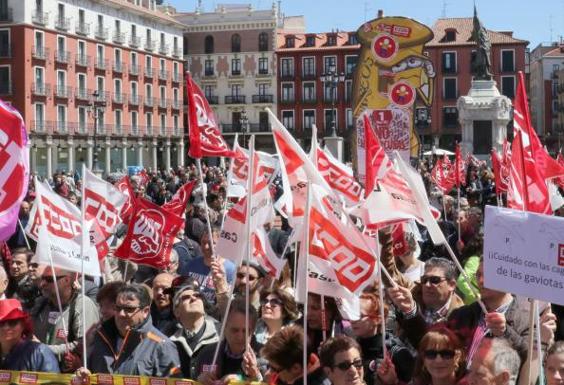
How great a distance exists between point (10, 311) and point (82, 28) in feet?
182

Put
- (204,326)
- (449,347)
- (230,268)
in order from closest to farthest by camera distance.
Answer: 1. (449,347)
2. (204,326)
3. (230,268)

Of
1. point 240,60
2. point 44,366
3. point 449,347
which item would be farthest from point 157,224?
point 240,60

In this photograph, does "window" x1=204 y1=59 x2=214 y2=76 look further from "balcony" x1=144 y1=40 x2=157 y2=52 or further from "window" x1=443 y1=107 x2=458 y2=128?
"window" x1=443 y1=107 x2=458 y2=128

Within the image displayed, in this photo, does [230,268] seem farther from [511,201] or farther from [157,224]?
[511,201]

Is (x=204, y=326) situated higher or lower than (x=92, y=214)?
lower

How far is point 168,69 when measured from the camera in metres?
70.3

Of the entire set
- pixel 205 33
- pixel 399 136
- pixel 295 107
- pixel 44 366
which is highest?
pixel 205 33

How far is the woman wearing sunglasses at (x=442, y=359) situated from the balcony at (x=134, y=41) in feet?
203

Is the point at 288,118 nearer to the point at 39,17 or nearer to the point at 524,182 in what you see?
the point at 39,17

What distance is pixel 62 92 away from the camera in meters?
57.2

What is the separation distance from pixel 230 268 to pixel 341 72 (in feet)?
216

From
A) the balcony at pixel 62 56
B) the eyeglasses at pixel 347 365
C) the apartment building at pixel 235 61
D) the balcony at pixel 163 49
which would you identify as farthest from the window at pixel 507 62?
the eyeglasses at pixel 347 365

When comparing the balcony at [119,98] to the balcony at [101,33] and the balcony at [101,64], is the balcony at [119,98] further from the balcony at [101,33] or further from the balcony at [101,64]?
the balcony at [101,33]

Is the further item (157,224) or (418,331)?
(157,224)
